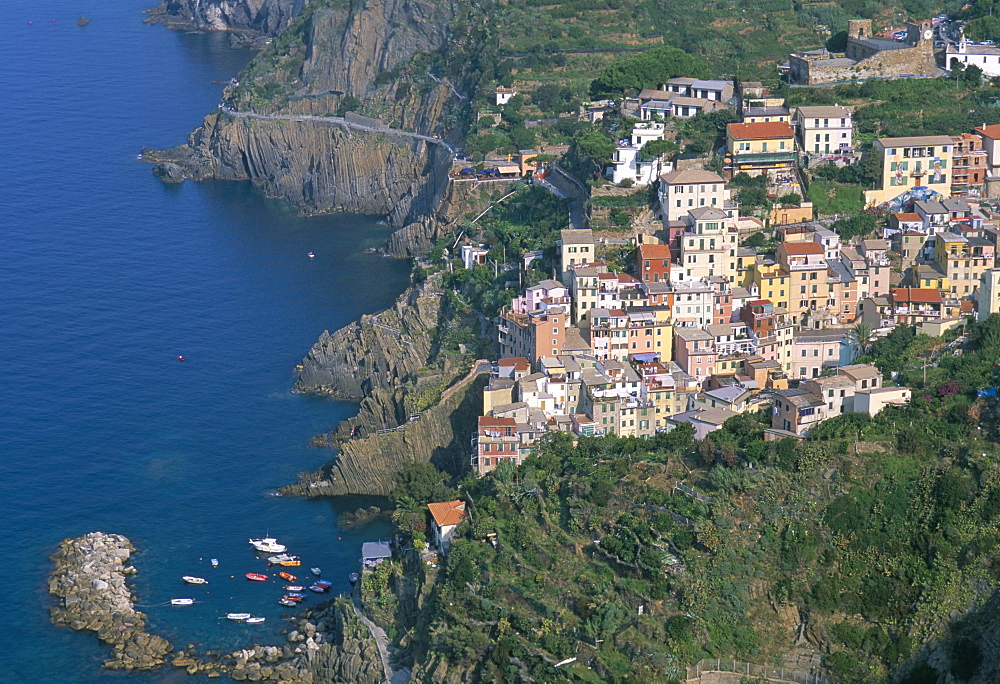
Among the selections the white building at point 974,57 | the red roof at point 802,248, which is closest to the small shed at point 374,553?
the red roof at point 802,248

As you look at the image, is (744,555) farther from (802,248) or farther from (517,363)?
(802,248)

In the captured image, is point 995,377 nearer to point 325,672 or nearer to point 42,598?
point 325,672

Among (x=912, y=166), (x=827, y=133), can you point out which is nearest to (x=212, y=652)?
(x=827, y=133)

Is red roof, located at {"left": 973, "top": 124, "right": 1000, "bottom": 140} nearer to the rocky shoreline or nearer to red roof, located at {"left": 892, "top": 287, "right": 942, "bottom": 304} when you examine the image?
red roof, located at {"left": 892, "top": 287, "right": 942, "bottom": 304}

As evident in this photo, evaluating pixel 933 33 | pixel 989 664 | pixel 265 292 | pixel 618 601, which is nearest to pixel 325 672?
pixel 618 601

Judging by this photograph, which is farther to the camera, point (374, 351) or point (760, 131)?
point (374, 351)

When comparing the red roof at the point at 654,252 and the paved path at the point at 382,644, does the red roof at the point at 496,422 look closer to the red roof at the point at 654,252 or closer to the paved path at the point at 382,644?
the paved path at the point at 382,644
